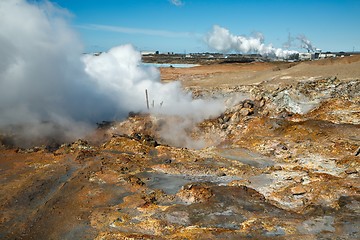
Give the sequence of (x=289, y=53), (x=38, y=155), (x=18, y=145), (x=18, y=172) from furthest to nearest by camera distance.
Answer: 1. (x=289, y=53)
2. (x=18, y=145)
3. (x=38, y=155)
4. (x=18, y=172)

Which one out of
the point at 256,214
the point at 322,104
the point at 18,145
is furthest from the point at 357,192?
the point at 18,145

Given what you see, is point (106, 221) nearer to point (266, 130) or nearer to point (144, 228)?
point (144, 228)

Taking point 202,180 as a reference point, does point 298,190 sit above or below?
above

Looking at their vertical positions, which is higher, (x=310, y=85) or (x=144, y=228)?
(x=310, y=85)

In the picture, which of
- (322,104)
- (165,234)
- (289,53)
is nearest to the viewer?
(165,234)

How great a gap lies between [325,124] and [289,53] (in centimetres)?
5867

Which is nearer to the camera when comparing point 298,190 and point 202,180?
point 298,190

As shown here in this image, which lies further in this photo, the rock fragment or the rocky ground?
the rock fragment

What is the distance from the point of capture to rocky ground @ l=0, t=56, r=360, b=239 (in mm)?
9984

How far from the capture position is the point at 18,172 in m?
14.5

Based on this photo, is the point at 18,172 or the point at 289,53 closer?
the point at 18,172

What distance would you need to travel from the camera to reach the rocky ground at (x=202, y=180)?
9.98 meters

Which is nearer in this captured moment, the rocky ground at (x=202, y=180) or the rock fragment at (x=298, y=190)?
the rocky ground at (x=202, y=180)

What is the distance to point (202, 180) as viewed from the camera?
13508mm
